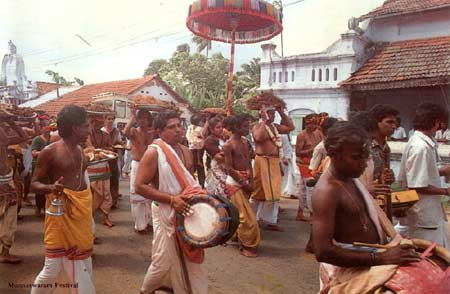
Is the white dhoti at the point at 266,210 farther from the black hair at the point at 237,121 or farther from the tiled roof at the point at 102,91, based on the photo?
the tiled roof at the point at 102,91

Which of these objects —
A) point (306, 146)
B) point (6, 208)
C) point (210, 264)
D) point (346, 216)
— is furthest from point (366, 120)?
point (6, 208)

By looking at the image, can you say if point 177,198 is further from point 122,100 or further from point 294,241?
point 122,100

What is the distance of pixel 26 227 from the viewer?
5.99 metres

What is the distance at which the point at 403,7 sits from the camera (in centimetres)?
1024

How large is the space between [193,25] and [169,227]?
21.4 ft

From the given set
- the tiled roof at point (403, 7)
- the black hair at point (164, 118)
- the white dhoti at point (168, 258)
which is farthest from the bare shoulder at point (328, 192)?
the tiled roof at point (403, 7)

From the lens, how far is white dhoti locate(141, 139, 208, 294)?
10.2 ft

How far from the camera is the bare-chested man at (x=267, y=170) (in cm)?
586

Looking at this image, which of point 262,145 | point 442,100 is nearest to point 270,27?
point 262,145

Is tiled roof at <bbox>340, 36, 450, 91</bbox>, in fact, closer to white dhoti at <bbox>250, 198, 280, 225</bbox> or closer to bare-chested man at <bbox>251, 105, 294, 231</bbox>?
bare-chested man at <bbox>251, 105, 294, 231</bbox>

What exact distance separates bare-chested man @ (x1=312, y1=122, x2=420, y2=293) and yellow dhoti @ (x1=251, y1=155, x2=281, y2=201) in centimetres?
374

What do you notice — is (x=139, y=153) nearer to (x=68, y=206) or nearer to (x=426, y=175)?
(x=68, y=206)

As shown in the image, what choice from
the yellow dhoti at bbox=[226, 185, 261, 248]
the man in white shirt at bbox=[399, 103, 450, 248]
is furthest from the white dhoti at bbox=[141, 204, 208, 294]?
the man in white shirt at bbox=[399, 103, 450, 248]

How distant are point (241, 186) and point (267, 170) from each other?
0.89 metres
